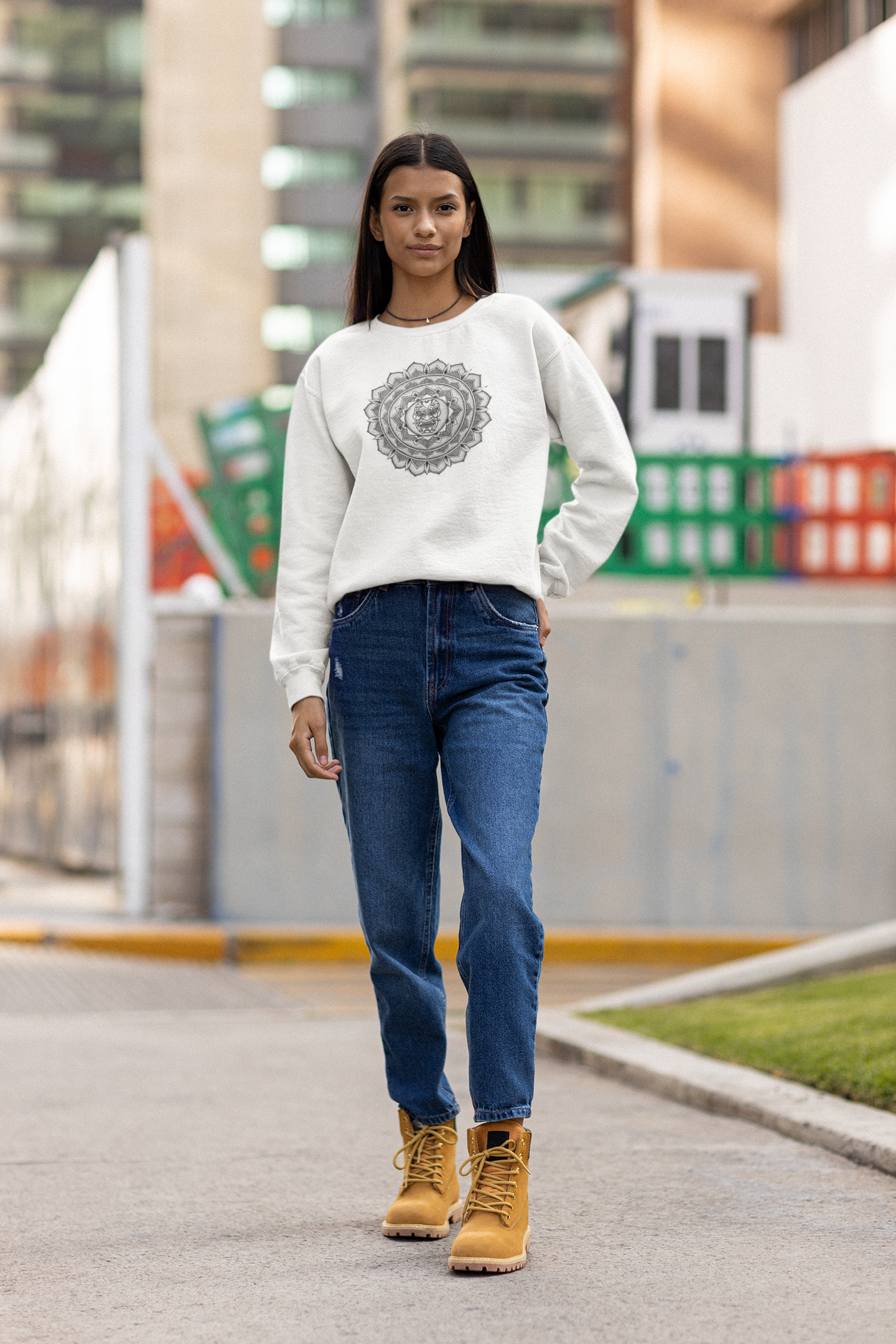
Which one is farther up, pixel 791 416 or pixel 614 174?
pixel 614 174

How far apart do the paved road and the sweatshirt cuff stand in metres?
1.00

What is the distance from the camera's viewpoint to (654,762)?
1034cm

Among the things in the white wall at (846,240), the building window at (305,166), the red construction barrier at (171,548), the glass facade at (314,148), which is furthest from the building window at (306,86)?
the red construction barrier at (171,548)

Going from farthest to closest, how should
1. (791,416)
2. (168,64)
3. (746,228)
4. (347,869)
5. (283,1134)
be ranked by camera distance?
(168,64) → (746,228) → (791,416) → (347,869) → (283,1134)

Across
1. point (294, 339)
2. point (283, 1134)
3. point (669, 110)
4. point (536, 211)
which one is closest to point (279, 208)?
point (294, 339)

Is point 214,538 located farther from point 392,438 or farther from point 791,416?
point 791,416

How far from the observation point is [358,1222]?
3.91 m

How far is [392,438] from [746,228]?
130ft

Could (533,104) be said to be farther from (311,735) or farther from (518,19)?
(311,735)

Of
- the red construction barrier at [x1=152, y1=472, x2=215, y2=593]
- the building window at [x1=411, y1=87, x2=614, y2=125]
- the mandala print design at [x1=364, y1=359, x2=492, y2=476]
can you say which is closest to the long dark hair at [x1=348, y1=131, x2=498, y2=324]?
the mandala print design at [x1=364, y1=359, x2=492, y2=476]

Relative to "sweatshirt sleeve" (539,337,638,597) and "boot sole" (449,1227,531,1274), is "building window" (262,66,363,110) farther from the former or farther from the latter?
"boot sole" (449,1227,531,1274)

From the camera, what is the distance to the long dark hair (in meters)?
3.70

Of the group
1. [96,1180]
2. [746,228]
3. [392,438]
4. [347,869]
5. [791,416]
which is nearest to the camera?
[392,438]

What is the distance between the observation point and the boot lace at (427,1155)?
12.2ft
